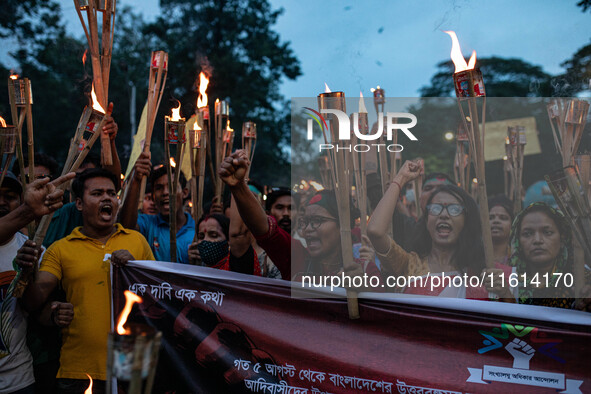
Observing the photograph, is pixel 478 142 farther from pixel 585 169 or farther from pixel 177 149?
pixel 177 149

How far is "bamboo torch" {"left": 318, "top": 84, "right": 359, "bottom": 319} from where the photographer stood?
96.3 inches

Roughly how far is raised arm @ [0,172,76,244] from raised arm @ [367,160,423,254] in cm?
146

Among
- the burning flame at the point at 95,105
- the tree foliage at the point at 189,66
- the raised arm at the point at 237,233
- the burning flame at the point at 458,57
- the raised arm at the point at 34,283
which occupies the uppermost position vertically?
the tree foliage at the point at 189,66

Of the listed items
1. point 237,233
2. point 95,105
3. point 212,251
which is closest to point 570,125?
point 237,233

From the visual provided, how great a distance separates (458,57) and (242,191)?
47.6 inches

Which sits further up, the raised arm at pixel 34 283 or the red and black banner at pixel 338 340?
the raised arm at pixel 34 283

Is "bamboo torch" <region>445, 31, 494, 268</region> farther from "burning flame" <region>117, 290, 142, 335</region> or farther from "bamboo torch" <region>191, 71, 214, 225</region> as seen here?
"bamboo torch" <region>191, 71, 214, 225</region>

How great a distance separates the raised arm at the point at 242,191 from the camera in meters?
2.41

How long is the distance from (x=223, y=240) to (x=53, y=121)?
2021 centimetres

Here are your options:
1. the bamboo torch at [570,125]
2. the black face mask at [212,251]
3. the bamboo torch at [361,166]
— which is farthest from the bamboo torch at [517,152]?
the black face mask at [212,251]

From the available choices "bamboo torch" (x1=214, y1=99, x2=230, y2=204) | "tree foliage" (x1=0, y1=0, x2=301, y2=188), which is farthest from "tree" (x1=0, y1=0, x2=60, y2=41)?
"bamboo torch" (x1=214, y1=99, x2=230, y2=204)

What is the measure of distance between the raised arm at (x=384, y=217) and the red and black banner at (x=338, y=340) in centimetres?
31

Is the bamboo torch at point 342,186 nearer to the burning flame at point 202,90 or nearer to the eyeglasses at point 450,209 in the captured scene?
the eyeglasses at point 450,209

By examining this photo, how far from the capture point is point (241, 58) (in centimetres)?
2022
